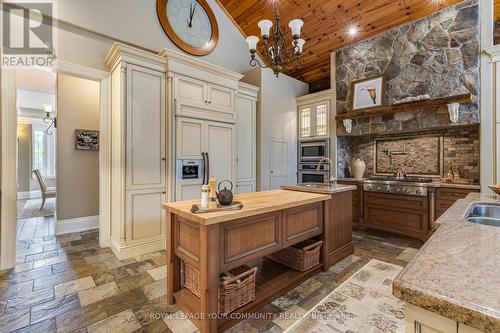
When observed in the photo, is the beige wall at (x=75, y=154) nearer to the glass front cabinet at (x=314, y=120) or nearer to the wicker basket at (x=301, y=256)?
the wicker basket at (x=301, y=256)

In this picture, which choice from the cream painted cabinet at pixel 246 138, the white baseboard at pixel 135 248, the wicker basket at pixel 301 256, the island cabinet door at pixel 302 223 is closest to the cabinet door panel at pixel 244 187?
the cream painted cabinet at pixel 246 138

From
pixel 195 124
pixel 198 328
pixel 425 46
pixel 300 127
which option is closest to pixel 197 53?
pixel 195 124

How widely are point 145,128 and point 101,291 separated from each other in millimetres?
1915

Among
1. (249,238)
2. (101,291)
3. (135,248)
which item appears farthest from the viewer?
(135,248)

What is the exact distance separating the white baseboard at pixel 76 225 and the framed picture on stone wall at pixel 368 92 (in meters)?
5.25

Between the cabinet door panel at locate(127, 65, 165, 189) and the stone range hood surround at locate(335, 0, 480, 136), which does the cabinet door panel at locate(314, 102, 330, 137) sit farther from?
the cabinet door panel at locate(127, 65, 165, 189)

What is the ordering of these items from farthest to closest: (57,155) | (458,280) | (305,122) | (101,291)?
1. (305,122)
2. (57,155)
3. (101,291)
4. (458,280)

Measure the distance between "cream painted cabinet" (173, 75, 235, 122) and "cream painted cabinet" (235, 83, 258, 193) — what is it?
415mm

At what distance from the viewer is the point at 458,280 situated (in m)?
0.65

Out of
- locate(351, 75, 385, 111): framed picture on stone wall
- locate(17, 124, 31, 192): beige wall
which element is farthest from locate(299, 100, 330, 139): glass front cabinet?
locate(17, 124, 31, 192): beige wall

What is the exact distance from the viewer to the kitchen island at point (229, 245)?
1.54 m

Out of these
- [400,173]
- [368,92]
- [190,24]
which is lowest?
[400,173]

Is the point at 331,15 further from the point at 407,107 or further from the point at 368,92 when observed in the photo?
the point at 407,107

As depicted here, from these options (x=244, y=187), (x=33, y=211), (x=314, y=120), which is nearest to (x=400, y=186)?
(x=314, y=120)
